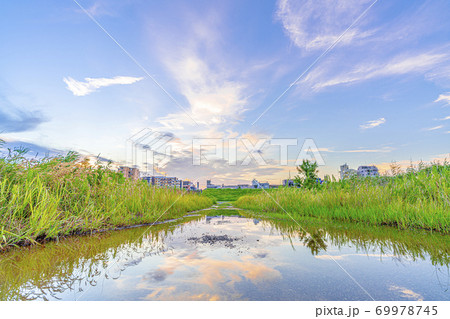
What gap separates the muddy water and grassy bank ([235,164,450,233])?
122 centimetres

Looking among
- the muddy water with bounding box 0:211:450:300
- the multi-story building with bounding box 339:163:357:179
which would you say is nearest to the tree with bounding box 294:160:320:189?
the multi-story building with bounding box 339:163:357:179

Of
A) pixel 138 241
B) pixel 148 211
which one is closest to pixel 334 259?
pixel 138 241

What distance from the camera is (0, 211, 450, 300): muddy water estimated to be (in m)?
1.86

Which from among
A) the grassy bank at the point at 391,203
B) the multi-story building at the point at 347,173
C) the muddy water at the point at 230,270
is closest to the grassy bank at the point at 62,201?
the muddy water at the point at 230,270

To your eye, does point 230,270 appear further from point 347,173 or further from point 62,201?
point 347,173

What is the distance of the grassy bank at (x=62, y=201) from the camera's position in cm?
353

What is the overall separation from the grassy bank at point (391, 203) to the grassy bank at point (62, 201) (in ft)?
15.9

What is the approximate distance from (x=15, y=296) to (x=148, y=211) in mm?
4509

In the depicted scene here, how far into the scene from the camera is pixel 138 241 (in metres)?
3.84

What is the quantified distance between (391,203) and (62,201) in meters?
7.55

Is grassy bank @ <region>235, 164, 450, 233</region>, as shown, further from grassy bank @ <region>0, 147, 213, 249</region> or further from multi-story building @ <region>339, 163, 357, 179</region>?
grassy bank @ <region>0, 147, 213, 249</region>

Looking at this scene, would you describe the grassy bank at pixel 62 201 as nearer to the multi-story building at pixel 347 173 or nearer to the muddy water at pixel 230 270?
the muddy water at pixel 230 270

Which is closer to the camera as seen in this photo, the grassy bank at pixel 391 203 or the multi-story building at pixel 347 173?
the grassy bank at pixel 391 203
